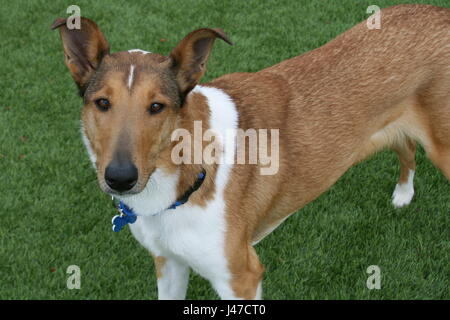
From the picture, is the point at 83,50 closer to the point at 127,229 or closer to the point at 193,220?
the point at 193,220

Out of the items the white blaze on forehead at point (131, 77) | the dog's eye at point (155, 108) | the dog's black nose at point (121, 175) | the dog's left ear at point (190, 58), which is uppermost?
the dog's left ear at point (190, 58)

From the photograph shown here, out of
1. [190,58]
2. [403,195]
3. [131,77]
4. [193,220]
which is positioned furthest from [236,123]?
[403,195]

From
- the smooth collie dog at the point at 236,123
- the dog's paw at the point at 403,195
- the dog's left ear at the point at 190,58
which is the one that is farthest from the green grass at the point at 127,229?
the dog's left ear at the point at 190,58

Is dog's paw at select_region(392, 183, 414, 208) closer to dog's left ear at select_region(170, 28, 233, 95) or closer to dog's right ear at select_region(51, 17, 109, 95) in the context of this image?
dog's left ear at select_region(170, 28, 233, 95)

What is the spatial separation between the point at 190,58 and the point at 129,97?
0.46 meters

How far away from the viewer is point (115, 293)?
4.50 m

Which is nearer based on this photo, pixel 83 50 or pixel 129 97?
pixel 129 97

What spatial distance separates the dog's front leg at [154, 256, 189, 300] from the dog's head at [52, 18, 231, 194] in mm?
1044

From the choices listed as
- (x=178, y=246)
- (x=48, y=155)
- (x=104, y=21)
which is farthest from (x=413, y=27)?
(x=104, y=21)

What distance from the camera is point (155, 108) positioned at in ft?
9.91

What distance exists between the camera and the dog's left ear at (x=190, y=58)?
3.15 metres

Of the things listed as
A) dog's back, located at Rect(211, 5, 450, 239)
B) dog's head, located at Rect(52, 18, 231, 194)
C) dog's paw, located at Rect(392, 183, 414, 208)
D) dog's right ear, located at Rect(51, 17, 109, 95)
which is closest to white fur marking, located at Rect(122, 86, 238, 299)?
dog's head, located at Rect(52, 18, 231, 194)

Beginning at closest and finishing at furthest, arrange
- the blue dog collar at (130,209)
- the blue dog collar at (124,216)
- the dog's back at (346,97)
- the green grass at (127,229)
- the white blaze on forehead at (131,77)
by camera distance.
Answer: the white blaze on forehead at (131,77) < the blue dog collar at (130,209) < the blue dog collar at (124,216) < the dog's back at (346,97) < the green grass at (127,229)

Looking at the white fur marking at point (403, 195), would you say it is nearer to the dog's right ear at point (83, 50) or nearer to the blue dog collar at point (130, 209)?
the blue dog collar at point (130, 209)
